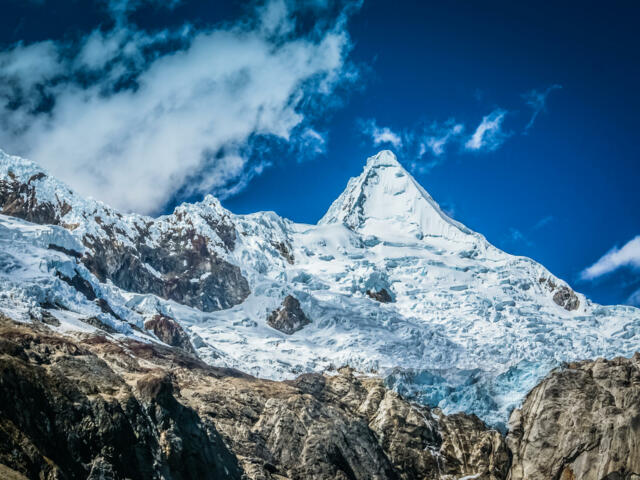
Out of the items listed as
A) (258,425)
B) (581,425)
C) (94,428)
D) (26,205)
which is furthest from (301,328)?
(94,428)

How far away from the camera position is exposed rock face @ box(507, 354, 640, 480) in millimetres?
73438

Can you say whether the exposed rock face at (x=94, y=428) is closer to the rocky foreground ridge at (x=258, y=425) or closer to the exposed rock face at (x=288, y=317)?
the rocky foreground ridge at (x=258, y=425)

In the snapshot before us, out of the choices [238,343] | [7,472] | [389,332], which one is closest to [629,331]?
[389,332]

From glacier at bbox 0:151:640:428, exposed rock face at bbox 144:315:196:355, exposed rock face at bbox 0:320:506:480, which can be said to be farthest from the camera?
exposed rock face at bbox 144:315:196:355

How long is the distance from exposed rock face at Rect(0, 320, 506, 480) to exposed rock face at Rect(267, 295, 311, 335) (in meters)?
63.5

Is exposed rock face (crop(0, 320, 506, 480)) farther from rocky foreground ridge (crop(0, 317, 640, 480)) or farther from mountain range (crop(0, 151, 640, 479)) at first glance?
mountain range (crop(0, 151, 640, 479))

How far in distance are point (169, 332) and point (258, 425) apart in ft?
233

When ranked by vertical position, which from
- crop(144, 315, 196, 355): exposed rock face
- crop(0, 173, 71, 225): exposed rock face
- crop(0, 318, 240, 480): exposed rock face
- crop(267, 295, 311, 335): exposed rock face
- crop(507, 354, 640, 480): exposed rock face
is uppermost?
crop(0, 173, 71, 225): exposed rock face

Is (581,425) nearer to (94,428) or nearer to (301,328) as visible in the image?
(94,428)

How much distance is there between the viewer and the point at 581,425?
7981 centimetres

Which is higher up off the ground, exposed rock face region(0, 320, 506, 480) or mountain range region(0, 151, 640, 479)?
mountain range region(0, 151, 640, 479)

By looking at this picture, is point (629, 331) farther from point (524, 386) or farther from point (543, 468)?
point (543, 468)

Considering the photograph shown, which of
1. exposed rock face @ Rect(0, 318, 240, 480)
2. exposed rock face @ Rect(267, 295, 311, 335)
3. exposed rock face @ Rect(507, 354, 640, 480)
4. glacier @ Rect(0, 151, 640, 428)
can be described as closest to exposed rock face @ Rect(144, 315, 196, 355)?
glacier @ Rect(0, 151, 640, 428)

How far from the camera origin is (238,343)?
16312 cm
